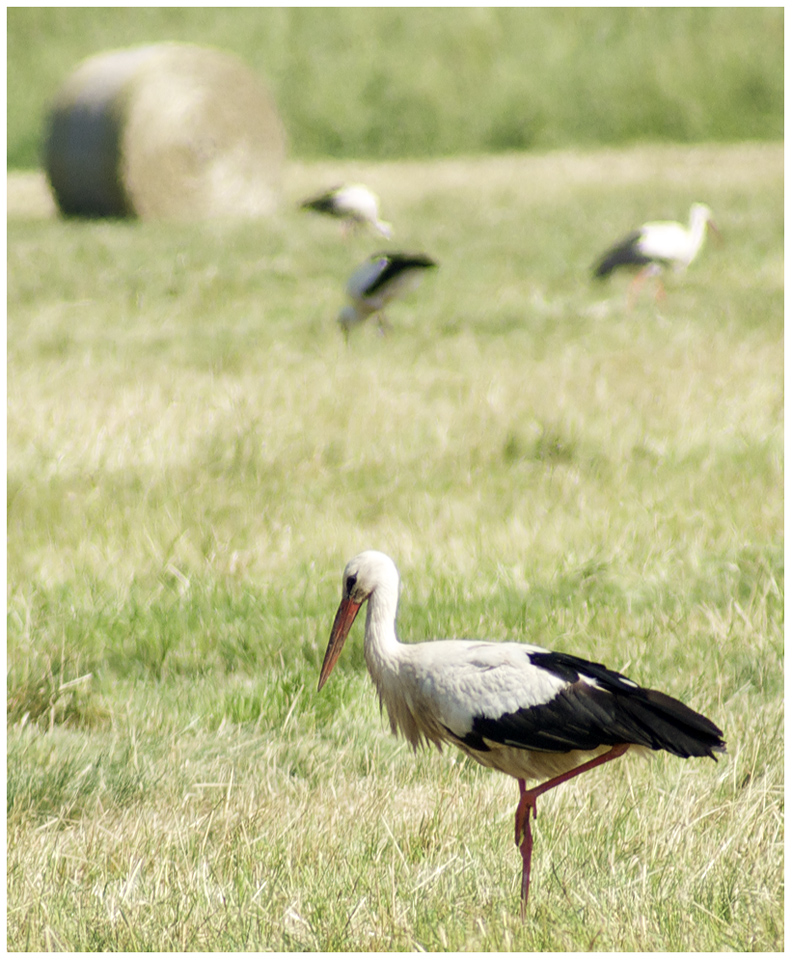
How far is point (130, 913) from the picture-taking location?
93.7 inches

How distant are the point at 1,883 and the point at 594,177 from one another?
57.6 ft

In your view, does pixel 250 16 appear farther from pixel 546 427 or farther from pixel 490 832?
pixel 490 832

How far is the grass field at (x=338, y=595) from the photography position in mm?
2443

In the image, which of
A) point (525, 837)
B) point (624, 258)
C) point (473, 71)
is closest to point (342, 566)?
point (525, 837)

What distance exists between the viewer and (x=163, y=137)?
1464 centimetres

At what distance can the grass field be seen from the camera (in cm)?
244

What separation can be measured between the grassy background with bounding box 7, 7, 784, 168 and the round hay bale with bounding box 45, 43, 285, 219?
11262 millimetres

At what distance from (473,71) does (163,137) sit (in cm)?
1478

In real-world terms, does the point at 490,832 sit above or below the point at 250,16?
below

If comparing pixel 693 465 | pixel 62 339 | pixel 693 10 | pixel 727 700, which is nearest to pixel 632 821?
pixel 727 700

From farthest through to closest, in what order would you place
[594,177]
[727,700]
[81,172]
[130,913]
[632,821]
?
1. [594,177]
2. [81,172]
3. [727,700]
4. [632,821]
5. [130,913]

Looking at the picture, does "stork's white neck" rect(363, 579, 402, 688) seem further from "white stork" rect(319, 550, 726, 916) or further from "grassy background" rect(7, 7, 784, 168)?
"grassy background" rect(7, 7, 784, 168)

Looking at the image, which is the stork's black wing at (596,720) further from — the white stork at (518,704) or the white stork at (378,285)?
the white stork at (378,285)

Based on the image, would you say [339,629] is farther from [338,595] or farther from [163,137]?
[163,137]
